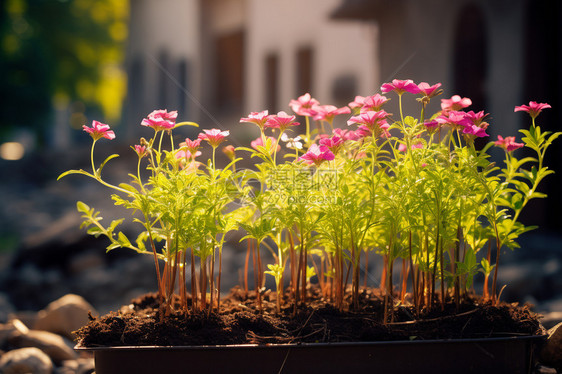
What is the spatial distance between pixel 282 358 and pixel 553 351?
105 centimetres

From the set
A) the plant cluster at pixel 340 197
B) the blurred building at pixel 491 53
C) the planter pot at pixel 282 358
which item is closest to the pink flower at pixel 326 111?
the plant cluster at pixel 340 197

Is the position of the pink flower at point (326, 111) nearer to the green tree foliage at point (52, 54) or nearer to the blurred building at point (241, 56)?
the blurred building at point (241, 56)

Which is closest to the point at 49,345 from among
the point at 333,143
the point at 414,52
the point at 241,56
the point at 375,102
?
the point at 333,143

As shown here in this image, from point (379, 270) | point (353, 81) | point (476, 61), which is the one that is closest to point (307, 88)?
point (353, 81)

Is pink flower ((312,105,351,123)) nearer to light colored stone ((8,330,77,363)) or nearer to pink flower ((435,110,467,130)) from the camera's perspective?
pink flower ((435,110,467,130))

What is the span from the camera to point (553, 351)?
1.85 metres

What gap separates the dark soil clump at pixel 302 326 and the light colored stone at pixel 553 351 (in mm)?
233

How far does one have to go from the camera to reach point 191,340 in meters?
1.49

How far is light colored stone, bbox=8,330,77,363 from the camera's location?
98.6 inches

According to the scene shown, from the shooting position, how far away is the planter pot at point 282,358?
1439 mm

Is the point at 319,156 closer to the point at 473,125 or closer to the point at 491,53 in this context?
the point at 473,125

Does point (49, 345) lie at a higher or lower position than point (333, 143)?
lower

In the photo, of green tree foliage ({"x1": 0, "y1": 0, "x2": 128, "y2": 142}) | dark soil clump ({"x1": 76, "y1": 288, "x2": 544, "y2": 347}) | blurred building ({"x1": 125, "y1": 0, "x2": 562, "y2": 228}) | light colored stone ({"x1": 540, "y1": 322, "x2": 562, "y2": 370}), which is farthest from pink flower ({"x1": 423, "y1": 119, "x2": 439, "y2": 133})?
green tree foliage ({"x1": 0, "y1": 0, "x2": 128, "y2": 142})

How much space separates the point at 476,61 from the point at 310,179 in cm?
447
